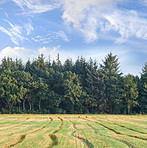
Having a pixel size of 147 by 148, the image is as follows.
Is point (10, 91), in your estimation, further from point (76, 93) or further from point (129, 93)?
point (129, 93)

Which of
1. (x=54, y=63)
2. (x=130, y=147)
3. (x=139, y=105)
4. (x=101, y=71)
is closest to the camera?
(x=130, y=147)

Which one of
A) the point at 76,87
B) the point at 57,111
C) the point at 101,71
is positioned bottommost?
the point at 57,111

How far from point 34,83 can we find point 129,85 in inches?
1012

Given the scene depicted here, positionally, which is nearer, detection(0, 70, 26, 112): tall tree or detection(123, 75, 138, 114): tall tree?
detection(123, 75, 138, 114): tall tree

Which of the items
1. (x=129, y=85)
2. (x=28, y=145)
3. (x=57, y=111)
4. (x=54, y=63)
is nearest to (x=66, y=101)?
(x=57, y=111)

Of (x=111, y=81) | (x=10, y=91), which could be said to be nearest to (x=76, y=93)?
(x=111, y=81)

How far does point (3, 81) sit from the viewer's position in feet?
131

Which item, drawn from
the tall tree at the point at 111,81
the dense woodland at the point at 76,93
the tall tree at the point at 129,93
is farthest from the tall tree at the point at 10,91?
the tall tree at the point at 129,93

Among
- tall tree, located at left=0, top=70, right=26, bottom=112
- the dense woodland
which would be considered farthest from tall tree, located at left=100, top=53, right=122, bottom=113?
tall tree, located at left=0, top=70, right=26, bottom=112

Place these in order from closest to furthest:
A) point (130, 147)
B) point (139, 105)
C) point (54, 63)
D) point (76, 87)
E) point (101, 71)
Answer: point (130, 147) → point (139, 105) → point (76, 87) → point (101, 71) → point (54, 63)

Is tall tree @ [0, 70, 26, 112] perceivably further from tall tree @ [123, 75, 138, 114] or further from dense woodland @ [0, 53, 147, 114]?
tall tree @ [123, 75, 138, 114]

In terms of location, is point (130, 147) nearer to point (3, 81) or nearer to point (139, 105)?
point (139, 105)

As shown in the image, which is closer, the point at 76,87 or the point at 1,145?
the point at 1,145

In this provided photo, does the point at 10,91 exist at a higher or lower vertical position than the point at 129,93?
higher
